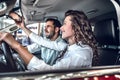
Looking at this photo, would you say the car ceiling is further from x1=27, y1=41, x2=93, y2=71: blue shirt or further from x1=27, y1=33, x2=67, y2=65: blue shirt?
x1=27, y1=41, x2=93, y2=71: blue shirt

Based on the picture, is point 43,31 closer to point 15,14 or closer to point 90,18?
point 15,14

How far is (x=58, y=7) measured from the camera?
104 inches

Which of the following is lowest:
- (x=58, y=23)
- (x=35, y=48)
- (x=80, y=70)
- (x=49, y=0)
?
(x=80, y=70)

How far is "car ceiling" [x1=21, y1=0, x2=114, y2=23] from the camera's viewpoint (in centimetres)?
255

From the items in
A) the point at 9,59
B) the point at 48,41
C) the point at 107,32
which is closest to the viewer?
the point at 9,59

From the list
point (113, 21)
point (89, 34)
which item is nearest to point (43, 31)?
point (89, 34)

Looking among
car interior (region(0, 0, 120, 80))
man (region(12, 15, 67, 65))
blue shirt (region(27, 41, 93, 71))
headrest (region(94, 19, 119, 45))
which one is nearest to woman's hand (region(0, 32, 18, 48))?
car interior (region(0, 0, 120, 80))

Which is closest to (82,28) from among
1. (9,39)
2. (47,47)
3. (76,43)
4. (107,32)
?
(76,43)

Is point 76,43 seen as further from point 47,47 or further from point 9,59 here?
point 9,59

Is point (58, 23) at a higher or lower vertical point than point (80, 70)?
higher

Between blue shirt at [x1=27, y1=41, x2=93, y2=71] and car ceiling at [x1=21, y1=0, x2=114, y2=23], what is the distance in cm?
30

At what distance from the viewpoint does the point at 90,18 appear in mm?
2732

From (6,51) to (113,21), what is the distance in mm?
1050

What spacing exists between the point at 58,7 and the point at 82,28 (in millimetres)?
298
